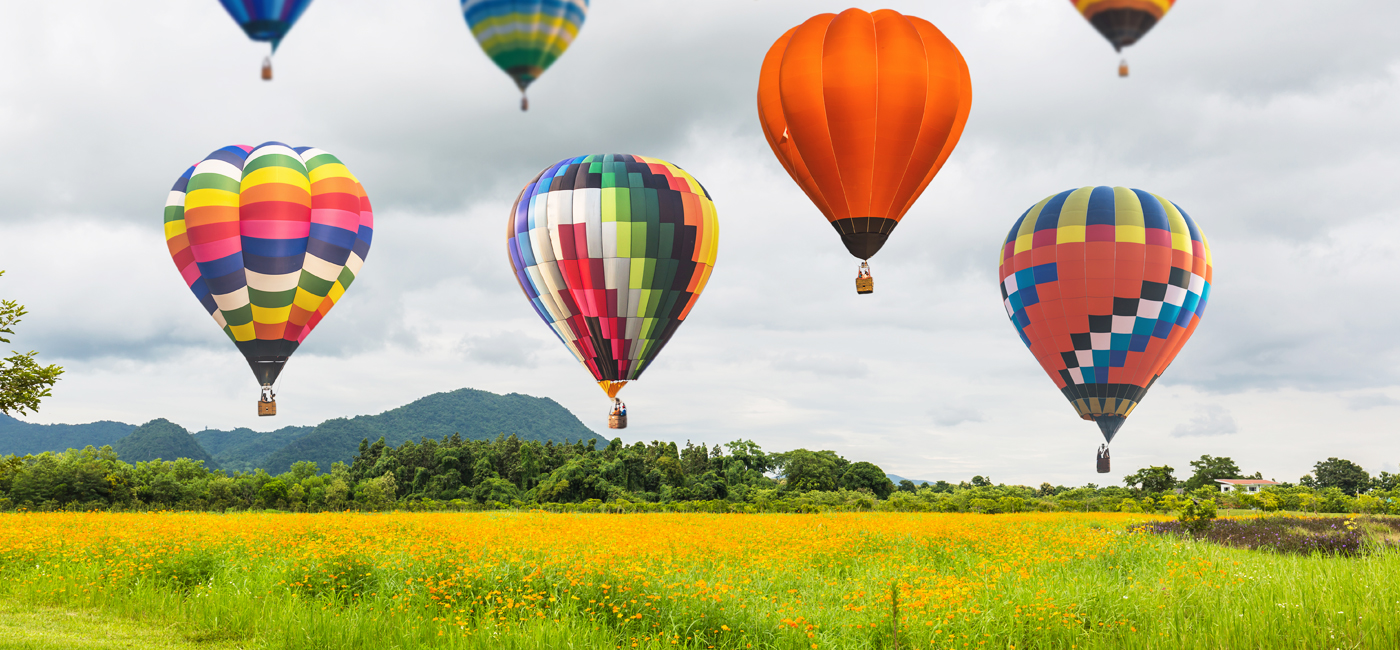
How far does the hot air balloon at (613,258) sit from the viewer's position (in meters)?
21.1

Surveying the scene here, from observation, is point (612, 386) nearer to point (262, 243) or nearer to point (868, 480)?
point (262, 243)

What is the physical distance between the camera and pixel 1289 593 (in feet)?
32.6

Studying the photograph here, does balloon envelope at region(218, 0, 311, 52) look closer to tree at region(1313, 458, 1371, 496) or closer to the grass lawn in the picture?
the grass lawn

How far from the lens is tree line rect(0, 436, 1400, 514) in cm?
3634

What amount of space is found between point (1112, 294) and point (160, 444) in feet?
666

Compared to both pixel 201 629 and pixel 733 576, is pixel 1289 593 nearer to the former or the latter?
pixel 733 576

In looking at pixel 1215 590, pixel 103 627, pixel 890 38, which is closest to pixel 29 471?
pixel 103 627

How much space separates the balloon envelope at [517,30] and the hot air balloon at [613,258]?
13.2 m

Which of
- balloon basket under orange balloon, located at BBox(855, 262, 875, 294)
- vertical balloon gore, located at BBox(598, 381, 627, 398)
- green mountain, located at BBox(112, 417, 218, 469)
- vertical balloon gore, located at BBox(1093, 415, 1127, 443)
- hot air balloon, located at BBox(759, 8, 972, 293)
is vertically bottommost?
green mountain, located at BBox(112, 417, 218, 469)

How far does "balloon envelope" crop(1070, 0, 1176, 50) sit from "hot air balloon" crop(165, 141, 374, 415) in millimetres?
17847

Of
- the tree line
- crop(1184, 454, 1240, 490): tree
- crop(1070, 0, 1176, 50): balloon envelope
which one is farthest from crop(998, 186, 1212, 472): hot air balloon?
crop(1184, 454, 1240, 490): tree

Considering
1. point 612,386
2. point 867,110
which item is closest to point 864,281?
point 867,110

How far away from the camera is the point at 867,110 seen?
16141 millimetres

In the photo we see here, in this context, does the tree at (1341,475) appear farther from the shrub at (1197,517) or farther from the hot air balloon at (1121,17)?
the hot air balloon at (1121,17)
